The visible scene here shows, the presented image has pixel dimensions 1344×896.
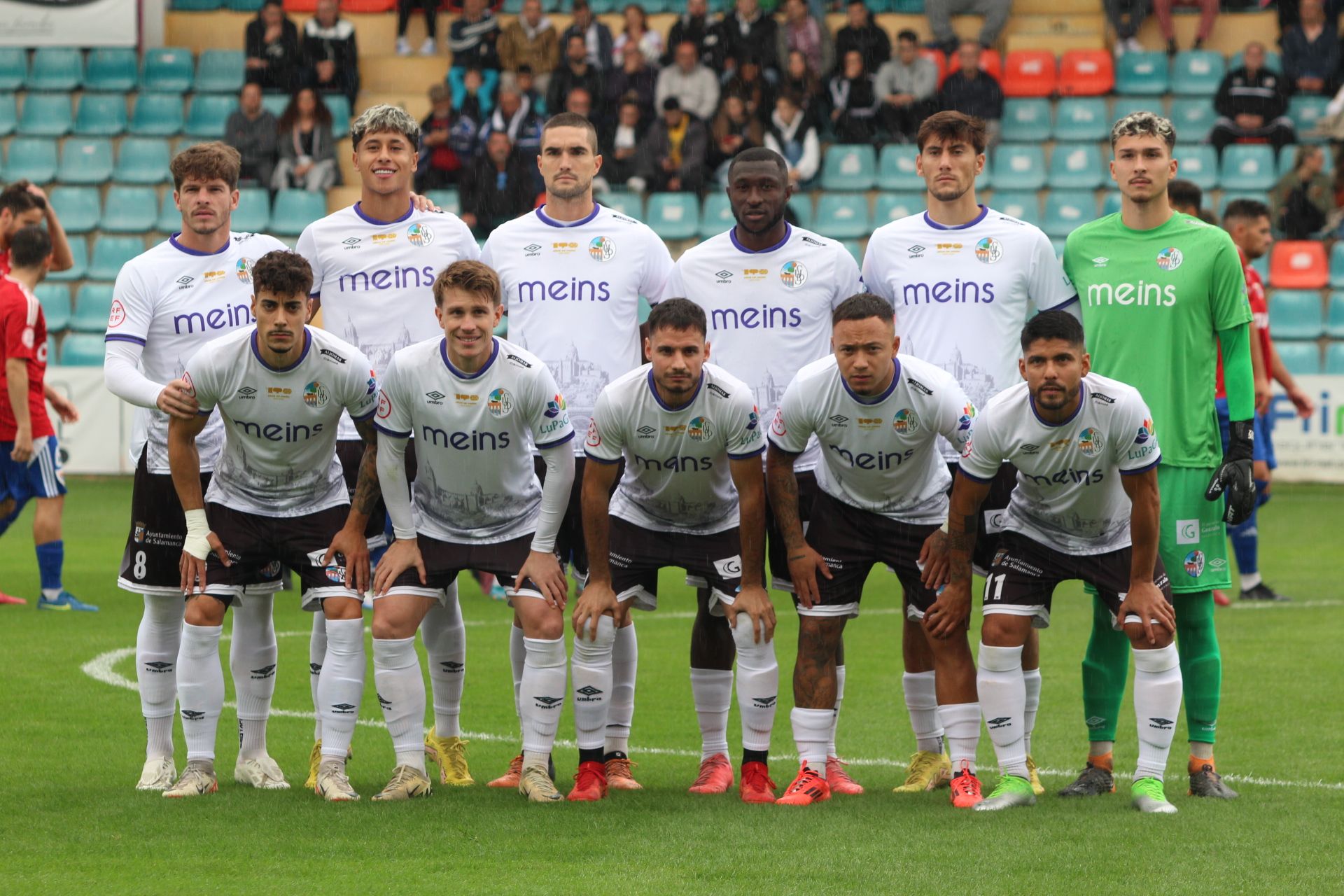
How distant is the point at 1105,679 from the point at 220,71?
19148 mm

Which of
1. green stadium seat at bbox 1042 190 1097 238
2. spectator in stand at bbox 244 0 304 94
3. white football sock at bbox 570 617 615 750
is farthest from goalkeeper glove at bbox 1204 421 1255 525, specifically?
spectator in stand at bbox 244 0 304 94

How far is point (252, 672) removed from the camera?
666cm

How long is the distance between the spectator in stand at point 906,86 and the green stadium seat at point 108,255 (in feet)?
31.2

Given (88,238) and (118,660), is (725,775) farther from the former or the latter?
(88,238)

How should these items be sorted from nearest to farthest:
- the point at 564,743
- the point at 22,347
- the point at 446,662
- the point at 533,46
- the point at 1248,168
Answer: the point at 446,662 < the point at 564,743 < the point at 22,347 < the point at 1248,168 < the point at 533,46

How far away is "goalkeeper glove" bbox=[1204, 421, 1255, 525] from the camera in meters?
6.08

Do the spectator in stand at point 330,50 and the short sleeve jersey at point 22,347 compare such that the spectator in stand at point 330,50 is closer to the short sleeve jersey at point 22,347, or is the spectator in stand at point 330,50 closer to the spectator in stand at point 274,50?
the spectator in stand at point 274,50

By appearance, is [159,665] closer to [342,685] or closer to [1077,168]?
[342,685]

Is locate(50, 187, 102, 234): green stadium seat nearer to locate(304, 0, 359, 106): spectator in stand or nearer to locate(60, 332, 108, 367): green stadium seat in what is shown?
locate(60, 332, 108, 367): green stadium seat

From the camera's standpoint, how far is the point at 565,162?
22.4 ft

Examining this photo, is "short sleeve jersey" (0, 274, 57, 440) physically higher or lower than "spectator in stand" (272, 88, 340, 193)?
lower

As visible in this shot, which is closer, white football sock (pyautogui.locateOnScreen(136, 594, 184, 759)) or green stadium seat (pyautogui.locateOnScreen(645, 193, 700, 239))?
white football sock (pyautogui.locateOnScreen(136, 594, 184, 759))

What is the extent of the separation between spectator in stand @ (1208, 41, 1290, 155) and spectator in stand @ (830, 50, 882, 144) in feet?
13.5

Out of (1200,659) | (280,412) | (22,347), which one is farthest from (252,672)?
(22,347)
